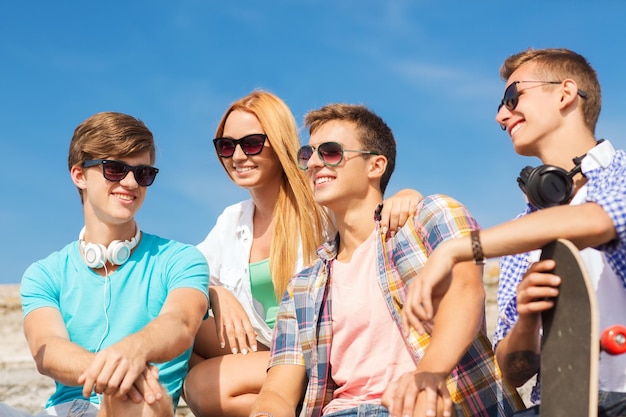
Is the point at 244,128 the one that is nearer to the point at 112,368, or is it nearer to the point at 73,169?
the point at 73,169

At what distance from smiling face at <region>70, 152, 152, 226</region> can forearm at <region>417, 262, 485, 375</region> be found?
1906 millimetres

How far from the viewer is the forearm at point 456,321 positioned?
300cm

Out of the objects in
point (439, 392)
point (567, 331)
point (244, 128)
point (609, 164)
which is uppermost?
point (244, 128)

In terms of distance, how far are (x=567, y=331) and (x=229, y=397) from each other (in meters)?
2.33

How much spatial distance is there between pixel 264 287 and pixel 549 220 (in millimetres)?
2529

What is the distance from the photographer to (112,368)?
3.37 metres

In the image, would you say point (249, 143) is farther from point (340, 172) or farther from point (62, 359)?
point (62, 359)

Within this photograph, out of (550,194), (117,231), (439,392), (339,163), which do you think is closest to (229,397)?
(117,231)

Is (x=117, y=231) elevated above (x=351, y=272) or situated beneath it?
elevated above

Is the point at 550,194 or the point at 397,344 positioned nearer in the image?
the point at 550,194

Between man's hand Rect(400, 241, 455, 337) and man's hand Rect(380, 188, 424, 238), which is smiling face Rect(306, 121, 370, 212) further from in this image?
man's hand Rect(400, 241, 455, 337)

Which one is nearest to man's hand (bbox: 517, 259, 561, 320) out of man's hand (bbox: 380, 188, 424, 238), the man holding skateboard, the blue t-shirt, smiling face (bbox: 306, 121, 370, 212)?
the man holding skateboard

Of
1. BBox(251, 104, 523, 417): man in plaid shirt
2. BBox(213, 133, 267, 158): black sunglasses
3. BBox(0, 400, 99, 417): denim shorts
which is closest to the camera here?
BBox(251, 104, 523, 417): man in plaid shirt

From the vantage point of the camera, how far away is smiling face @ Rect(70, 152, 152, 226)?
4.22 meters
